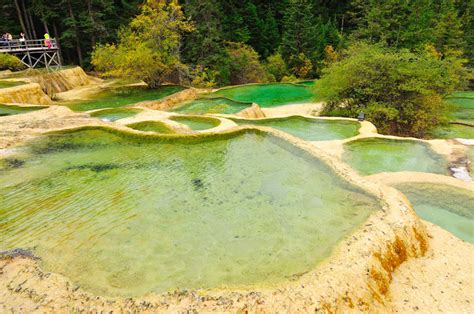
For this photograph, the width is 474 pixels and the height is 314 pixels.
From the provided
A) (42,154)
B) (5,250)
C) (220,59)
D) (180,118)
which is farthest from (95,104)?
(5,250)

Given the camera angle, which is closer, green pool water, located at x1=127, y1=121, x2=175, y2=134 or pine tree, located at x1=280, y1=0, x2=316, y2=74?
green pool water, located at x1=127, y1=121, x2=175, y2=134

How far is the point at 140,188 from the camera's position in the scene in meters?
7.89

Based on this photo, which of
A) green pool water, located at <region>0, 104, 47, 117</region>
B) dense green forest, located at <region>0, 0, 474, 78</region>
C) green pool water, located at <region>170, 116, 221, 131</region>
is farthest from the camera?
dense green forest, located at <region>0, 0, 474, 78</region>

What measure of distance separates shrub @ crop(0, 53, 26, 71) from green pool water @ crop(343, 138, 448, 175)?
2315 centimetres

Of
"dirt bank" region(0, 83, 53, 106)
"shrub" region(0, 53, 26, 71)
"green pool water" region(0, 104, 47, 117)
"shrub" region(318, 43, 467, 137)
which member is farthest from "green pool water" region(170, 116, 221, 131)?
"shrub" region(0, 53, 26, 71)

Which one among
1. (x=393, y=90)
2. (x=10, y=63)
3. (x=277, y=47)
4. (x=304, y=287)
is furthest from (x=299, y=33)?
(x=304, y=287)

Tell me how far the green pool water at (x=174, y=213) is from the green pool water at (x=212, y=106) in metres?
8.41

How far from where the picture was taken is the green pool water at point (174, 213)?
5109 millimetres

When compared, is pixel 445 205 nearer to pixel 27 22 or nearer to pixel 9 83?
pixel 9 83

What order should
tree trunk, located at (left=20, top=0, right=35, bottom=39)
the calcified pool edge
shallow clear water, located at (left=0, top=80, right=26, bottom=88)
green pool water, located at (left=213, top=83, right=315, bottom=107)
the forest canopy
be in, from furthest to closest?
tree trunk, located at (left=20, top=0, right=35, bottom=39) < green pool water, located at (left=213, top=83, right=315, bottom=107) < shallow clear water, located at (left=0, top=80, right=26, bottom=88) < the forest canopy < the calcified pool edge

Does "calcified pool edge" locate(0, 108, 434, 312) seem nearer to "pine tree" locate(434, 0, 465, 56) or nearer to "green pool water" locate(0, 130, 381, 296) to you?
"green pool water" locate(0, 130, 381, 296)

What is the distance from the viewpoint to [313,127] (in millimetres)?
14359

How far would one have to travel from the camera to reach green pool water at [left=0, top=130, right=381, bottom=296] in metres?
5.11

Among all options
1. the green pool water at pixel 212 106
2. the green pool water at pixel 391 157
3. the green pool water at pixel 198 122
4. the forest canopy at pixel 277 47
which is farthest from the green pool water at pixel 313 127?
the green pool water at pixel 212 106
